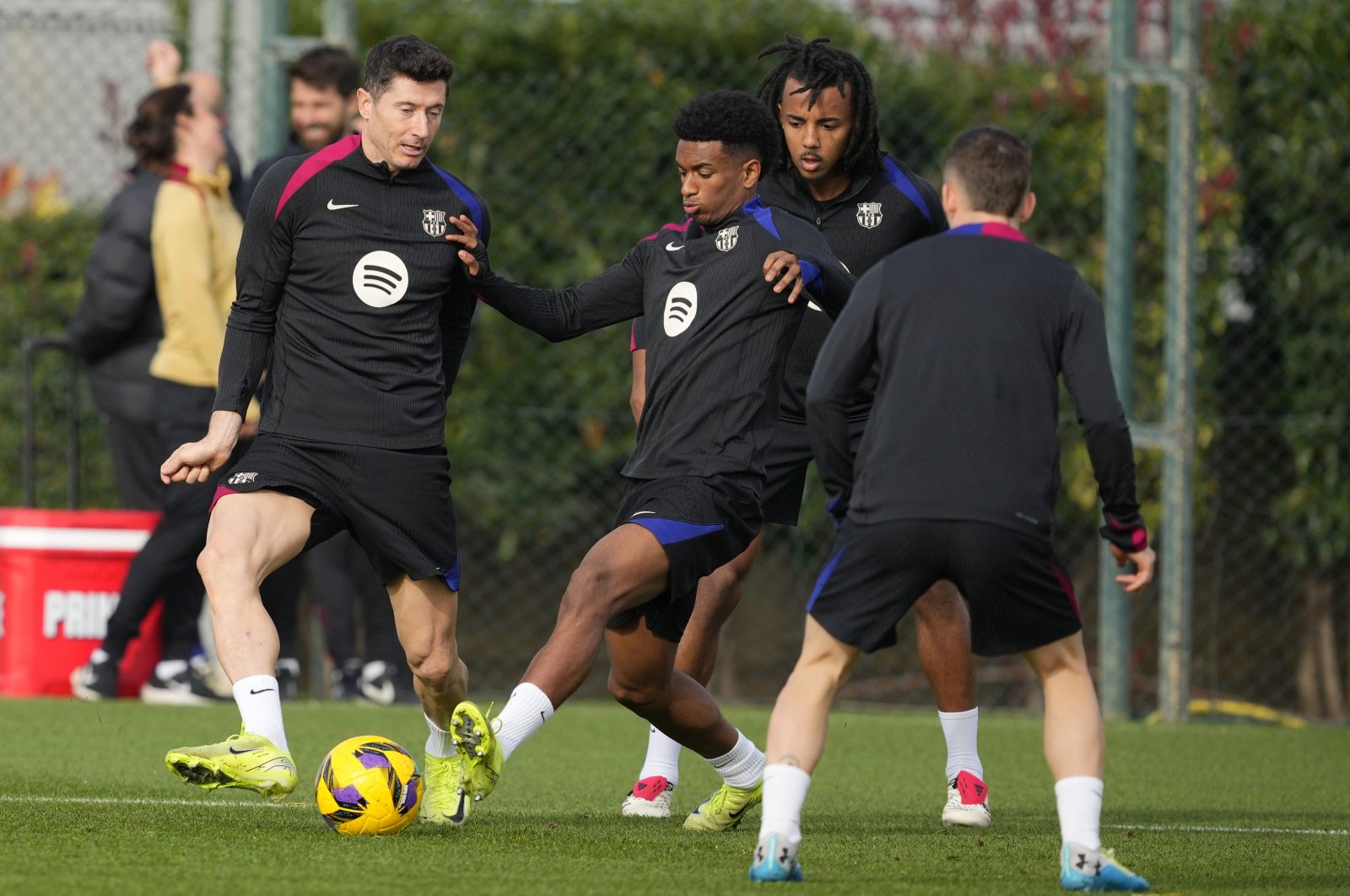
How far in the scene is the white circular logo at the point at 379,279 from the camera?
17.4 ft

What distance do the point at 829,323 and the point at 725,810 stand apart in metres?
1.58

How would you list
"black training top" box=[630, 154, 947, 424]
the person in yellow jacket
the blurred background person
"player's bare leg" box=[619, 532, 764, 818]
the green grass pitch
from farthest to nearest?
the blurred background person
the person in yellow jacket
"black training top" box=[630, 154, 947, 424]
"player's bare leg" box=[619, 532, 764, 818]
the green grass pitch

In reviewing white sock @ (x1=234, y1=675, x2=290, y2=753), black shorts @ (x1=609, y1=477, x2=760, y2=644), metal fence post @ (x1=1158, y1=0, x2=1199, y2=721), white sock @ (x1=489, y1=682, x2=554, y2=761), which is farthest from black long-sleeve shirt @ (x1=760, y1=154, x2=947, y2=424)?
metal fence post @ (x1=1158, y1=0, x2=1199, y2=721)

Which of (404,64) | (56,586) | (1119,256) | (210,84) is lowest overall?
(56,586)

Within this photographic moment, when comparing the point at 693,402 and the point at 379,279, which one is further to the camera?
the point at 379,279

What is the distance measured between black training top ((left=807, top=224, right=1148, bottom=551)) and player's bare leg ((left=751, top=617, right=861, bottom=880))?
0.31 m

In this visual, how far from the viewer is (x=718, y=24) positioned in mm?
10477

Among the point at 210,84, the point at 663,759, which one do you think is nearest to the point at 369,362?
the point at 663,759

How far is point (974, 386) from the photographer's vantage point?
4.22 metres

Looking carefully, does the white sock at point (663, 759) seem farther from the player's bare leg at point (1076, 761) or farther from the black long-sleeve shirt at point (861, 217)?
the player's bare leg at point (1076, 761)

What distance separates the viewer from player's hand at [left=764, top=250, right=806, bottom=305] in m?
5.05

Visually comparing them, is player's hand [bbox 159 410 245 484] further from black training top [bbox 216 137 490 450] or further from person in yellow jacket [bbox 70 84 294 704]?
person in yellow jacket [bbox 70 84 294 704]

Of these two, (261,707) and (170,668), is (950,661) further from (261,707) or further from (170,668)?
(170,668)

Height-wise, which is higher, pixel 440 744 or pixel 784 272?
pixel 784 272
